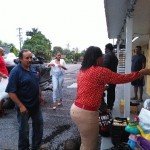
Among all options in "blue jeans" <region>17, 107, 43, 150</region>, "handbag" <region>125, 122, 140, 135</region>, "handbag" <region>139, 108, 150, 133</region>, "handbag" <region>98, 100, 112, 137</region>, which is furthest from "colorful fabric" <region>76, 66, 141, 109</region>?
"handbag" <region>98, 100, 112, 137</region>

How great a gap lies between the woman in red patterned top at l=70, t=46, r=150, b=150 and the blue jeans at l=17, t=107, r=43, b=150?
3.97 feet

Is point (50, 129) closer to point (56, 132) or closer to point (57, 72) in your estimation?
point (56, 132)

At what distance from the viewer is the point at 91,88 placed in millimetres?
3568

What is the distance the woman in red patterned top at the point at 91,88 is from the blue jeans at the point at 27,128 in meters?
1.21

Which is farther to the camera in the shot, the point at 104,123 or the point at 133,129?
the point at 104,123

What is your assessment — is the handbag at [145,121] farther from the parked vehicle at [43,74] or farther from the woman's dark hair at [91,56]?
the parked vehicle at [43,74]

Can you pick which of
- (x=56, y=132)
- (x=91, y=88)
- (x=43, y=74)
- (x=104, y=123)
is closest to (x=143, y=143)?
(x=91, y=88)

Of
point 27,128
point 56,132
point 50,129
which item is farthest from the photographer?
point 50,129

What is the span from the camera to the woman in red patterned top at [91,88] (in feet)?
11.6

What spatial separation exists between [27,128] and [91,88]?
167 centimetres

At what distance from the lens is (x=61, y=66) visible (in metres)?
8.86

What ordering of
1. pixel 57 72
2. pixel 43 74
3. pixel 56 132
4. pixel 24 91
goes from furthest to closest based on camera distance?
1. pixel 43 74
2. pixel 57 72
3. pixel 56 132
4. pixel 24 91

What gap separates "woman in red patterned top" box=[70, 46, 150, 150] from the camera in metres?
3.53

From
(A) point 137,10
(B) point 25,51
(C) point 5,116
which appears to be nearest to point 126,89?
(A) point 137,10
